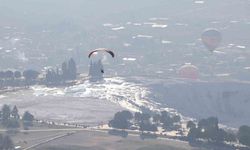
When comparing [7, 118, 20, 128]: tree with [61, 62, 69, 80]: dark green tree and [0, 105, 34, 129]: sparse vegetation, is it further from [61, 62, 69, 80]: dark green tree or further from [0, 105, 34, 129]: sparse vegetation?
[61, 62, 69, 80]: dark green tree

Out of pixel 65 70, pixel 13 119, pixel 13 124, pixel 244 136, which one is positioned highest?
pixel 65 70

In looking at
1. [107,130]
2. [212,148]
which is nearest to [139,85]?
[107,130]

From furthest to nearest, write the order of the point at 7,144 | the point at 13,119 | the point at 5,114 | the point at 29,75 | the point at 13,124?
1. the point at 29,75
2. the point at 5,114
3. the point at 13,119
4. the point at 13,124
5. the point at 7,144

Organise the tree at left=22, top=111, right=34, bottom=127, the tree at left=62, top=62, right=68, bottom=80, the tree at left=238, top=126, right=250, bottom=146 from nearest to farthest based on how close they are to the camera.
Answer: the tree at left=238, top=126, right=250, bottom=146
the tree at left=22, top=111, right=34, bottom=127
the tree at left=62, top=62, right=68, bottom=80

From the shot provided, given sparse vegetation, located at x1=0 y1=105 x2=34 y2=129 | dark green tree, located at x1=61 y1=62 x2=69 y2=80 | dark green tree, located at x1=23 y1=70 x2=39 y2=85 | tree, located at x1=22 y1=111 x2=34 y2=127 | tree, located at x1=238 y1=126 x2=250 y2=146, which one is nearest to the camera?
tree, located at x1=238 y1=126 x2=250 y2=146

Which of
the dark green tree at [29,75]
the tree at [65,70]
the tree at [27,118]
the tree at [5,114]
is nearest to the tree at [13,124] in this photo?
the tree at [5,114]

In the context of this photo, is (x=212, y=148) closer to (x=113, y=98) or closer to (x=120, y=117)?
(x=120, y=117)

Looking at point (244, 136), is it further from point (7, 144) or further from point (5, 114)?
point (5, 114)

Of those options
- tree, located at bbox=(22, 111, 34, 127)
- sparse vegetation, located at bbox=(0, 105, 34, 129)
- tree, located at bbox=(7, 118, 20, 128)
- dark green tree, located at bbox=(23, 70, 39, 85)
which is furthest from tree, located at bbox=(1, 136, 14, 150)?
dark green tree, located at bbox=(23, 70, 39, 85)

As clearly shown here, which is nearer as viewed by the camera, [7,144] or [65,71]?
[7,144]

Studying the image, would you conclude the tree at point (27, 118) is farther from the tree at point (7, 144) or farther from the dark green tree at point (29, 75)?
the dark green tree at point (29, 75)

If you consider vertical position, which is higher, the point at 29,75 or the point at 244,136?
the point at 29,75

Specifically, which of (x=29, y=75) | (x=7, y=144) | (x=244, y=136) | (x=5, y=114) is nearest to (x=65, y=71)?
(x=29, y=75)
